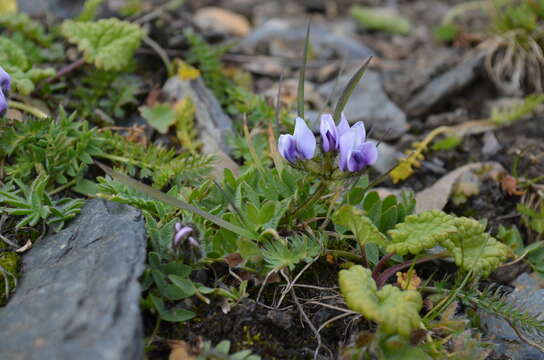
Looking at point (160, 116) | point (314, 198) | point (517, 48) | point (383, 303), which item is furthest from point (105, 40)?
point (517, 48)

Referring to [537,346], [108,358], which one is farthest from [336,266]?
[108,358]

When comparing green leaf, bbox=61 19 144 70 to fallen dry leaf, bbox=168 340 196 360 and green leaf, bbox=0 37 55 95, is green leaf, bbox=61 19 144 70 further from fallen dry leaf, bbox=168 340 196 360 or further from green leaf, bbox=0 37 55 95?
fallen dry leaf, bbox=168 340 196 360

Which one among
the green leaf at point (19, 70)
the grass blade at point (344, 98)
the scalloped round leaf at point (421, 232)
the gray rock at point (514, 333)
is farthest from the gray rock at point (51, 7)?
the gray rock at point (514, 333)

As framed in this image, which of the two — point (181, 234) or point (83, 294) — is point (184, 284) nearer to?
point (181, 234)

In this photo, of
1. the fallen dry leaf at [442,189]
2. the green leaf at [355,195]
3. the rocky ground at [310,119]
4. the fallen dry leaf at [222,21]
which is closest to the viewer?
the rocky ground at [310,119]

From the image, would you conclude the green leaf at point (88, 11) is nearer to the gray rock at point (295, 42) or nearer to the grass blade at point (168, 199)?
the gray rock at point (295, 42)

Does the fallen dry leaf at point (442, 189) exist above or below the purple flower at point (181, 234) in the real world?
below

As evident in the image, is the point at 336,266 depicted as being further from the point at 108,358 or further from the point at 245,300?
the point at 108,358
